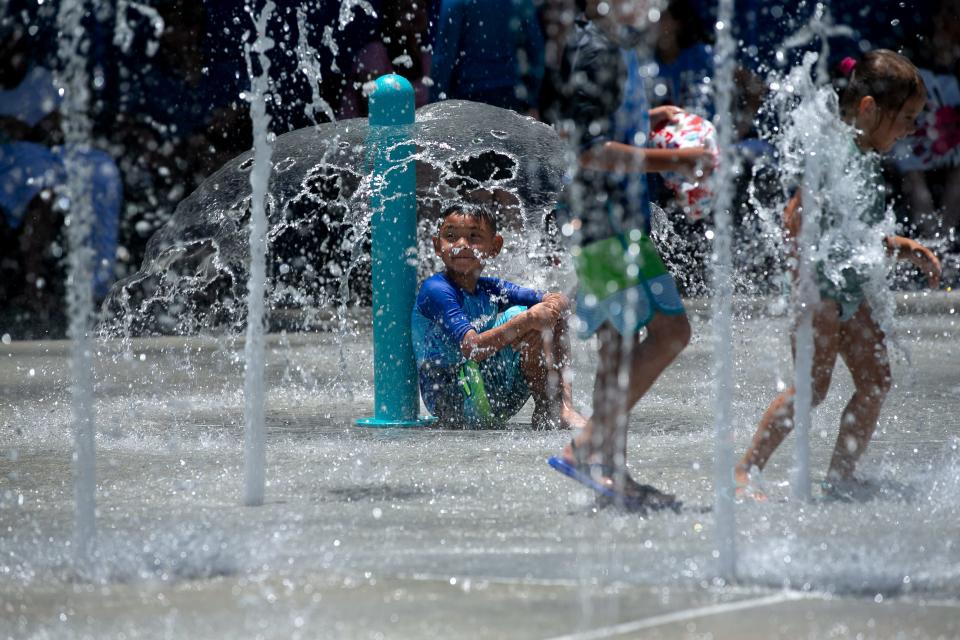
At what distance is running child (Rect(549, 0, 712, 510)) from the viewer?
3.46 m

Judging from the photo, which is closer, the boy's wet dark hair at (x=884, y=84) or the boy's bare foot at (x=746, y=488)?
the boy's bare foot at (x=746, y=488)

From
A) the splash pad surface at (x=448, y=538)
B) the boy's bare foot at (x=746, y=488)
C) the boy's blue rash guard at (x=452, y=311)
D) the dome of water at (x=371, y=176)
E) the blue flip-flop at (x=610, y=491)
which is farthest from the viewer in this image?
the dome of water at (x=371, y=176)

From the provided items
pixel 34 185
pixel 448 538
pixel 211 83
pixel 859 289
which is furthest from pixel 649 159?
pixel 34 185

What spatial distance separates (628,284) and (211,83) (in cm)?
630

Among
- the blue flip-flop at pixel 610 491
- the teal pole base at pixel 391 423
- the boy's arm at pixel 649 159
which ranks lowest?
the teal pole base at pixel 391 423

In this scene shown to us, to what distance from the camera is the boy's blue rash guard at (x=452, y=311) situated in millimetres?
4875

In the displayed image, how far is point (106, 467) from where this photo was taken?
4.27 metres

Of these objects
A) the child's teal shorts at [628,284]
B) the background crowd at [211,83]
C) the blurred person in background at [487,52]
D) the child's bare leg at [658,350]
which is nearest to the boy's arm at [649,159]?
the child's teal shorts at [628,284]

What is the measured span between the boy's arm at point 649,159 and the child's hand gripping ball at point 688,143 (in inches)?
1.1

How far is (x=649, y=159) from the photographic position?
344cm

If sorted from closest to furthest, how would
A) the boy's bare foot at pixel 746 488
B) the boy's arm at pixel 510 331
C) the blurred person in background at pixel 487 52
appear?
the boy's bare foot at pixel 746 488 → the boy's arm at pixel 510 331 → the blurred person in background at pixel 487 52

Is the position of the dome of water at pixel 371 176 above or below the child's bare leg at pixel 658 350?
above

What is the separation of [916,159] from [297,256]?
14.1 ft

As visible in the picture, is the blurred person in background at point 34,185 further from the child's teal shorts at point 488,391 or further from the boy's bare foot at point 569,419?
the boy's bare foot at point 569,419
